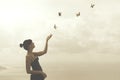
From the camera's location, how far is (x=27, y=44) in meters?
5.75

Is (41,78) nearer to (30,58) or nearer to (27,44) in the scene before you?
(30,58)

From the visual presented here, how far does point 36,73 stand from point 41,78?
0.19 metres

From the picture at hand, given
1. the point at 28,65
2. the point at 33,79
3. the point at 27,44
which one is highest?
the point at 27,44

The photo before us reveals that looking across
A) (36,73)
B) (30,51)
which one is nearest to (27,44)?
(30,51)

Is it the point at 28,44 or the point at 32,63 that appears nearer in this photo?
the point at 28,44

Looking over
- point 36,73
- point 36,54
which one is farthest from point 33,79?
point 36,54

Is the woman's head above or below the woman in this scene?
above

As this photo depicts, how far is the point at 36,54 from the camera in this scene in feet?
19.6

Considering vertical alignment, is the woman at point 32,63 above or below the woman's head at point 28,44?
below

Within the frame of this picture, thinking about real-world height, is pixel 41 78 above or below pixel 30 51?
below

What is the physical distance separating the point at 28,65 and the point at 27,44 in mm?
524

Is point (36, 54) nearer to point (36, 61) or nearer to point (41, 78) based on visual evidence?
point (36, 61)

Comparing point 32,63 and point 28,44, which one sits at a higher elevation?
point 28,44

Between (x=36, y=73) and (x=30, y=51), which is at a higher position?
(x=30, y=51)
